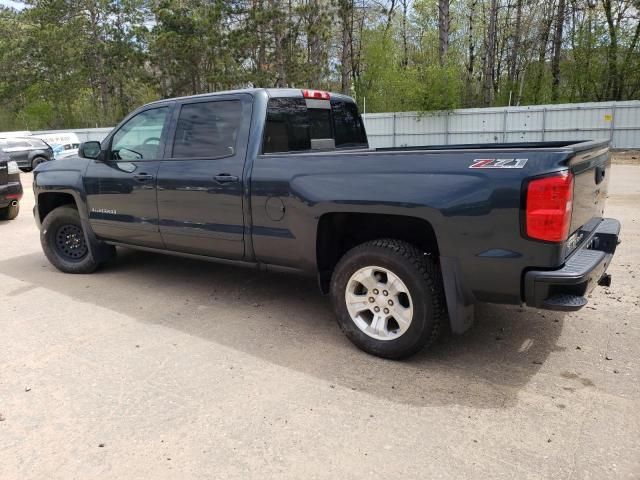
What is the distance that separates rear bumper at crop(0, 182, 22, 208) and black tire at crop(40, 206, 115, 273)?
167 inches

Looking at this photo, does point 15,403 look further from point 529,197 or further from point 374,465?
point 529,197

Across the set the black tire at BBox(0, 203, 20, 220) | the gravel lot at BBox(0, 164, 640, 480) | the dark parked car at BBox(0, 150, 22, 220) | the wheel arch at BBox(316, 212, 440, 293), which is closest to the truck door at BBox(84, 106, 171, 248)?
the gravel lot at BBox(0, 164, 640, 480)

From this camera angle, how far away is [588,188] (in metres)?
3.50

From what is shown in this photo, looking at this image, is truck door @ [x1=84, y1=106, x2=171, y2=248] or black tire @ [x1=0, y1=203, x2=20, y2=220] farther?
black tire @ [x1=0, y1=203, x2=20, y2=220]

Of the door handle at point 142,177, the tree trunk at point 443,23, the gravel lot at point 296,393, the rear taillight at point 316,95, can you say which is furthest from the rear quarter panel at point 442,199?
the tree trunk at point 443,23

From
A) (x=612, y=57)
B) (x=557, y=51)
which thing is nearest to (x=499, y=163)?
(x=612, y=57)

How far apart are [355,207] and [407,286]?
2.09 ft

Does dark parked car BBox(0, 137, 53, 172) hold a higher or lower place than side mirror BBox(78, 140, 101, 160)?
lower

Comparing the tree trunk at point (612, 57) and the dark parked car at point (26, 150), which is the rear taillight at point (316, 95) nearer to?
the dark parked car at point (26, 150)

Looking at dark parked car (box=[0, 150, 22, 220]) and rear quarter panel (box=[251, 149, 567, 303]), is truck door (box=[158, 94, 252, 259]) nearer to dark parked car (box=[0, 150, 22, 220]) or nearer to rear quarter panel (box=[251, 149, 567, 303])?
rear quarter panel (box=[251, 149, 567, 303])

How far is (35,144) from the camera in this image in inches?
891

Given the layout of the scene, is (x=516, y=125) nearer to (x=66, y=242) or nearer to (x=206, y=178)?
(x=66, y=242)

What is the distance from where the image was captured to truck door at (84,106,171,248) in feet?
16.5

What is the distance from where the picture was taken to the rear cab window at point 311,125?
4457 mm
